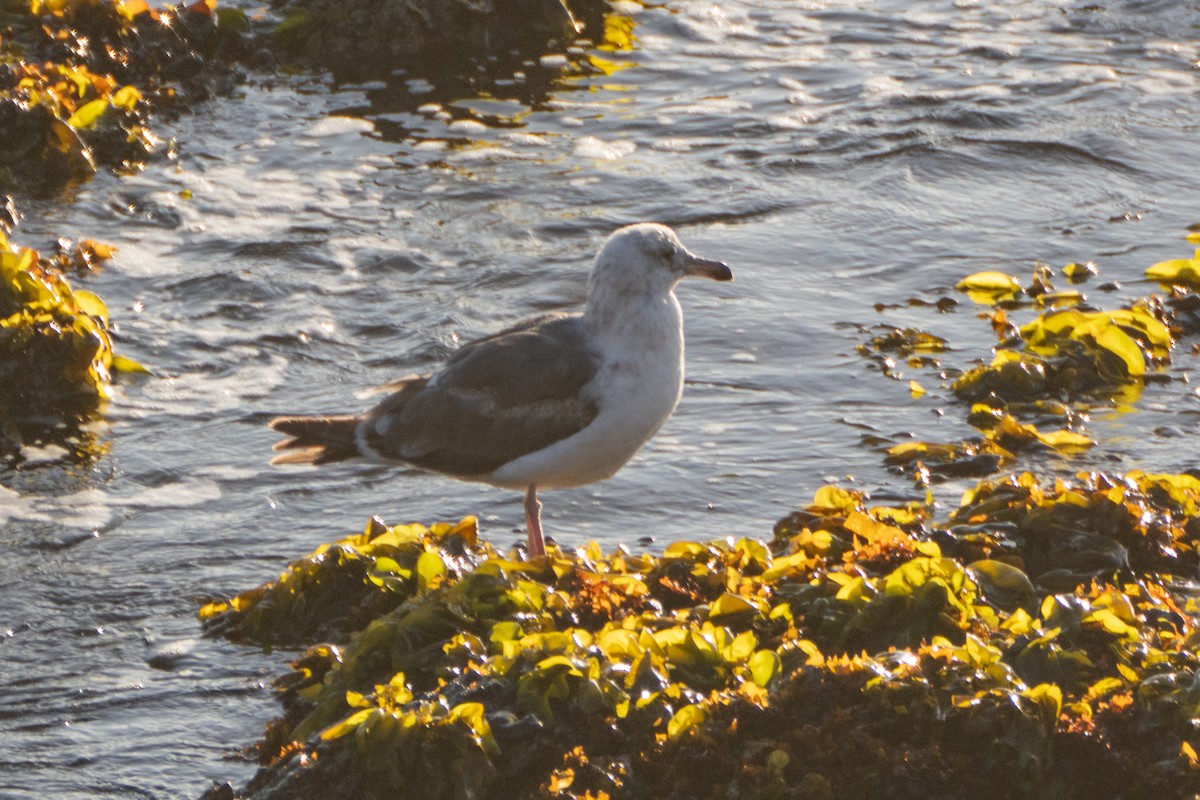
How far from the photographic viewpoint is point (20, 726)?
5.00 m

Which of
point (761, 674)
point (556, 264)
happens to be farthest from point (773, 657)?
point (556, 264)

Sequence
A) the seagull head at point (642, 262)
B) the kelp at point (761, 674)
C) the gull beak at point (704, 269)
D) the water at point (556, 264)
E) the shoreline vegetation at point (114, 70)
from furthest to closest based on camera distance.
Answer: the shoreline vegetation at point (114, 70), the gull beak at point (704, 269), the seagull head at point (642, 262), the water at point (556, 264), the kelp at point (761, 674)

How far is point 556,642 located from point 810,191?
6.38m

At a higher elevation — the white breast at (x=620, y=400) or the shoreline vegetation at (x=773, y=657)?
the white breast at (x=620, y=400)

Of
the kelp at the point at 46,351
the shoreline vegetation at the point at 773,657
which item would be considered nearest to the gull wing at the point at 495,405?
the shoreline vegetation at the point at 773,657

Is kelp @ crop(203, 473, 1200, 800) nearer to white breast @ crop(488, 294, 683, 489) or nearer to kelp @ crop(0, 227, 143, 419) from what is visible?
white breast @ crop(488, 294, 683, 489)

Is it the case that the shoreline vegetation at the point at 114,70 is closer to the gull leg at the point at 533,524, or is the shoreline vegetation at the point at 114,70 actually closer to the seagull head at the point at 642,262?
the gull leg at the point at 533,524

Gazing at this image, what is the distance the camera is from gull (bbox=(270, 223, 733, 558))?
5902 mm

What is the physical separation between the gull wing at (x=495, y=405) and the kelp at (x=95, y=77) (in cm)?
472

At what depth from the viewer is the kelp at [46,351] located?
7.39 m

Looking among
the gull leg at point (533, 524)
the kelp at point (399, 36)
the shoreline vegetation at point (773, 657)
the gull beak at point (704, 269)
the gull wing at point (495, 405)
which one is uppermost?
the kelp at point (399, 36)

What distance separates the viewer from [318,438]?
638cm

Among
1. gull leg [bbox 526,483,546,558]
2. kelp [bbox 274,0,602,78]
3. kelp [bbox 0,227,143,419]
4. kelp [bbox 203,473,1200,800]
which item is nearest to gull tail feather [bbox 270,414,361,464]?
gull leg [bbox 526,483,546,558]

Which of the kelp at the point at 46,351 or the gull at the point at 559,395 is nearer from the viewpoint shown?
the gull at the point at 559,395
